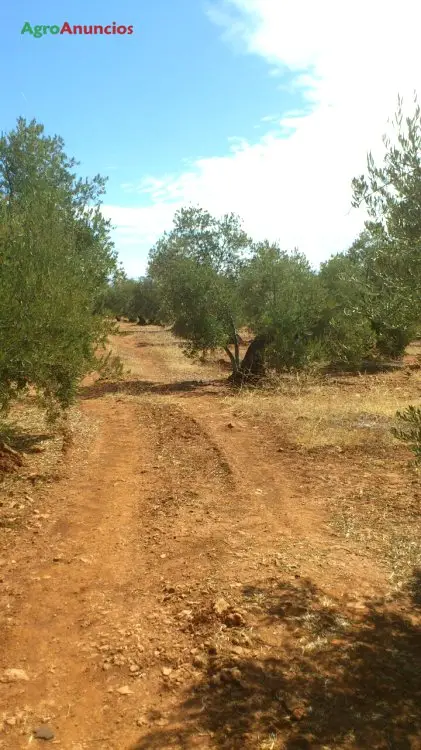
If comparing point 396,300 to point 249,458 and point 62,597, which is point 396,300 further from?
point 249,458

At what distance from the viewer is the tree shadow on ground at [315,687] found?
3.51m

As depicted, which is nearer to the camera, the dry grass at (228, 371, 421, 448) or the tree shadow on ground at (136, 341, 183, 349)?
the dry grass at (228, 371, 421, 448)

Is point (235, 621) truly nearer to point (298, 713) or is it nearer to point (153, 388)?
point (298, 713)

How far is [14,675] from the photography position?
408 centimetres

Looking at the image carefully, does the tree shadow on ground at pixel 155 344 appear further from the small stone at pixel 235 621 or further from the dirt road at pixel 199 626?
the small stone at pixel 235 621

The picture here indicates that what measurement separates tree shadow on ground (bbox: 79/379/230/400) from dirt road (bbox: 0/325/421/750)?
10.3 m

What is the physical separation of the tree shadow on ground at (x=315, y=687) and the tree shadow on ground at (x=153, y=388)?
13.7 metres

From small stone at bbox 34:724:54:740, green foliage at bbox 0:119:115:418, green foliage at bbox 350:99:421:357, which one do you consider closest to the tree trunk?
green foliage at bbox 0:119:115:418

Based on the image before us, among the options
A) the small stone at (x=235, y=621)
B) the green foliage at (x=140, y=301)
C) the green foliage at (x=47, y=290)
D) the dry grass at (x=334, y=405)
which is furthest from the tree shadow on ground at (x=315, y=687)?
the green foliage at (x=140, y=301)

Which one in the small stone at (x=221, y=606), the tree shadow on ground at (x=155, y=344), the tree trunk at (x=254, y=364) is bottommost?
the small stone at (x=221, y=606)

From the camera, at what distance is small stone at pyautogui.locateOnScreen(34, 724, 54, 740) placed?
137 inches

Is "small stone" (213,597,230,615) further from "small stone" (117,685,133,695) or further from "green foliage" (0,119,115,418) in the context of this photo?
"green foliage" (0,119,115,418)

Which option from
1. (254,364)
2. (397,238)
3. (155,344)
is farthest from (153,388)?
(155,344)

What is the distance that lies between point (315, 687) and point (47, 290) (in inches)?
279
